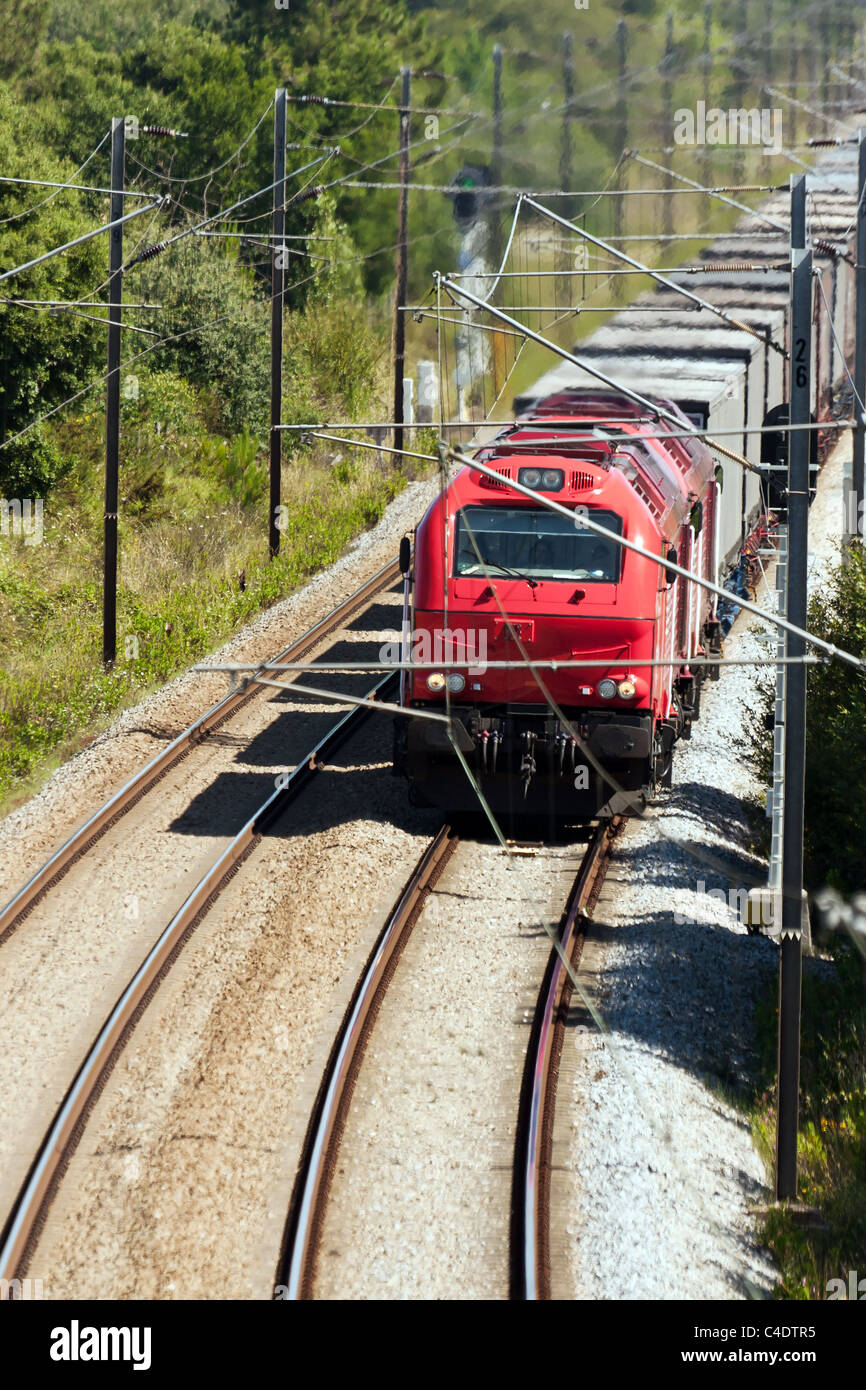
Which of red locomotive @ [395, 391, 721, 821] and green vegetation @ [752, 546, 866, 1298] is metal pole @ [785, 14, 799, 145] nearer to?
green vegetation @ [752, 546, 866, 1298]

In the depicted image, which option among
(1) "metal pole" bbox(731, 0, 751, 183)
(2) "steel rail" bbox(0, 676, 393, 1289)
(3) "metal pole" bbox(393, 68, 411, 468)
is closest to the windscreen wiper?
(2) "steel rail" bbox(0, 676, 393, 1289)

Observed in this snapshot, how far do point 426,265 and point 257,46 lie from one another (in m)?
18.8

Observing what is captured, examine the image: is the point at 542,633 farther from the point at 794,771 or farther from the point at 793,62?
the point at 793,62

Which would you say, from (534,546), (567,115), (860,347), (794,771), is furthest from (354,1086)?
(567,115)

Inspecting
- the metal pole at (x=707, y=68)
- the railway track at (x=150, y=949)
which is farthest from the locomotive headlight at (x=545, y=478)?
the metal pole at (x=707, y=68)

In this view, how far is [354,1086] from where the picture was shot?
11.2 m

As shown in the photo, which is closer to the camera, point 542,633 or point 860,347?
point 542,633

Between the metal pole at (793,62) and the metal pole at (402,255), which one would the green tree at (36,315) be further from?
the metal pole at (793,62)

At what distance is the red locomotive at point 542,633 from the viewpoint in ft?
48.8

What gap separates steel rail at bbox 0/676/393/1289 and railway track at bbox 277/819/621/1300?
1662 millimetres

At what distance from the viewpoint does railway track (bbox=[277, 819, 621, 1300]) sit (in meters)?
9.09

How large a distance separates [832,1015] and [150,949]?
614cm
